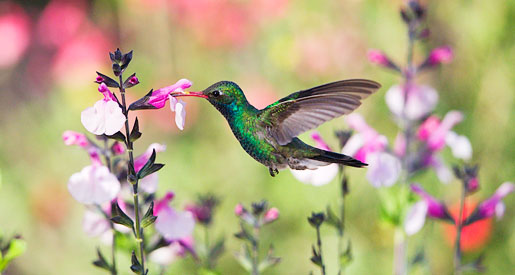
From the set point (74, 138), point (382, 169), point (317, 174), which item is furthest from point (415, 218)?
point (74, 138)

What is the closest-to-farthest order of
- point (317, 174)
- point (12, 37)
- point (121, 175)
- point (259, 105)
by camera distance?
point (121, 175)
point (317, 174)
point (259, 105)
point (12, 37)

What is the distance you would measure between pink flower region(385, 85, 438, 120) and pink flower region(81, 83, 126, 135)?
903mm

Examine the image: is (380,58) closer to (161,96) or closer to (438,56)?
(438,56)

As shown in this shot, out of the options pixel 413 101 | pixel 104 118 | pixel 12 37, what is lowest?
pixel 104 118

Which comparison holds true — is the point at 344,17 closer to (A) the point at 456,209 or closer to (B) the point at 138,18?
(A) the point at 456,209

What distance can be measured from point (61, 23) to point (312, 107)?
10.7 ft

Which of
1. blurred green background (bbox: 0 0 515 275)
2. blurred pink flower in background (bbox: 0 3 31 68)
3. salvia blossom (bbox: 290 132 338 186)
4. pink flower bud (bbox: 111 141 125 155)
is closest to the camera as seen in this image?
pink flower bud (bbox: 111 141 125 155)

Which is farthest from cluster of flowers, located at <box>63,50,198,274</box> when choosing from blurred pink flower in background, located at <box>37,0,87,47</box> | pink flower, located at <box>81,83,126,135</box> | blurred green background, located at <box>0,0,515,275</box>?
blurred pink flower in background, located at <box>37,0,87,47</box>

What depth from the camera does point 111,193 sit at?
105cm

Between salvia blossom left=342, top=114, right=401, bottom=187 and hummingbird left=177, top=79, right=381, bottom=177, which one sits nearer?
hummingbird left=177, top=79, right=381, bottom=177

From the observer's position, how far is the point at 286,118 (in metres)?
1.18

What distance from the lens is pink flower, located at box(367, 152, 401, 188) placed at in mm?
1377

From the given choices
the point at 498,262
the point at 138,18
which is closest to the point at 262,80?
the point at 138,18

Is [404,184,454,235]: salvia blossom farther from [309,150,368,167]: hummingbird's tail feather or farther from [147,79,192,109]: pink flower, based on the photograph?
[147,79,192,109]: pink flower
